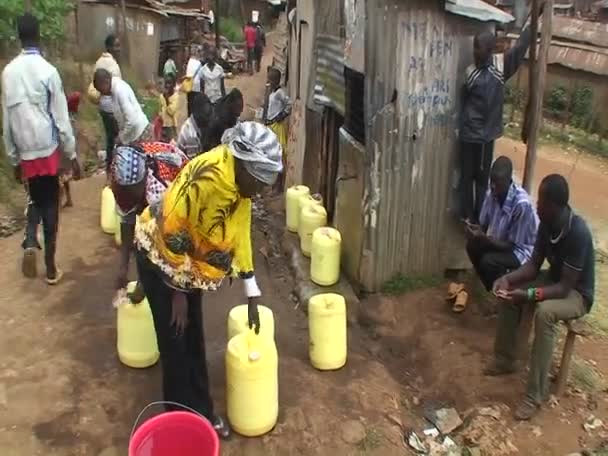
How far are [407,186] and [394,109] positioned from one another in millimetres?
676

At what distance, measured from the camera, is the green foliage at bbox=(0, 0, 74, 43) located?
9867 mm

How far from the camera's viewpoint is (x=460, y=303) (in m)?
5.31

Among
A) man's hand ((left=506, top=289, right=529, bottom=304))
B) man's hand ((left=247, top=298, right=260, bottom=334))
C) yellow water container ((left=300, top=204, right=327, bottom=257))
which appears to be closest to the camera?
man's hand ((left=247, top=298, right=260, bottom=334))

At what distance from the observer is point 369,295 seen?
571 centimetres

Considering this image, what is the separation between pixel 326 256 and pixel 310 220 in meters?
0.69

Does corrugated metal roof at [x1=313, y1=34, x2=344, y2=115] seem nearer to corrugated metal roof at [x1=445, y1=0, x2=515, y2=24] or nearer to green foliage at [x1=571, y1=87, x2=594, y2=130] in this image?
corrugated metal roof at [x1=445, y1=0, x2=515, y2=24]

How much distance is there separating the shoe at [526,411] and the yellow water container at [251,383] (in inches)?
61.1

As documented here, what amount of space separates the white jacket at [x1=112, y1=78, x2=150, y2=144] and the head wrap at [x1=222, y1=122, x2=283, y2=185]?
3.65 metres

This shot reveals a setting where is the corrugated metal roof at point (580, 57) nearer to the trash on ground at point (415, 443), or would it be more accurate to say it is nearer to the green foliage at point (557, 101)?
the green foliage at point (557, 101)

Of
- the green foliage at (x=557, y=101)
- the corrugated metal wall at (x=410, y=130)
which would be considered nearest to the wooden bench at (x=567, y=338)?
the corrugated metal wall at (x=410, y=130)

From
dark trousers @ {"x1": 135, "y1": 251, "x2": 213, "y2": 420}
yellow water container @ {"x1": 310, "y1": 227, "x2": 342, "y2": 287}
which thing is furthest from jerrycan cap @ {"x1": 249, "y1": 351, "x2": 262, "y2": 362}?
yellow water container @ {"x1": 310, "y1": 227, "x2": 342, "y2": 287}

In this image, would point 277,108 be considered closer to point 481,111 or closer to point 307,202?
point 307,202

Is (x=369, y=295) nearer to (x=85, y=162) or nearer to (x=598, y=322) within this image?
(x=598, y=322)

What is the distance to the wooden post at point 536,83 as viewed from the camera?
4.51 meters
